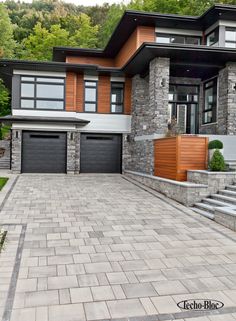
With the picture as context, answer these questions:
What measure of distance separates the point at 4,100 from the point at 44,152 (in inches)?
555

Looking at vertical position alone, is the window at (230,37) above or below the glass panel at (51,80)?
above

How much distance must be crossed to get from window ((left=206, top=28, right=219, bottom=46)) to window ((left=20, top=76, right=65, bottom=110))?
7860 mm

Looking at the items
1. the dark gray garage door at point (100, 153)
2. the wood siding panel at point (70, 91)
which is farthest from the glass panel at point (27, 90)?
the dark gray garage door at point (100, 153)

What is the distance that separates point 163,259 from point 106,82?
1351 centimetres

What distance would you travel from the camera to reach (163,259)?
16.5ft

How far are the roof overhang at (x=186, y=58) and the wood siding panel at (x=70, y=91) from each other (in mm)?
2841

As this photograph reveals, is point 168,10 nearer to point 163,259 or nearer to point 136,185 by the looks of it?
point 136,185

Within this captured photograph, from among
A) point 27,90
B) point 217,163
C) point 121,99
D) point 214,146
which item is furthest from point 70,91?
point 217,163

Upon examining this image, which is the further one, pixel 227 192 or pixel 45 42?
pixel 45 42

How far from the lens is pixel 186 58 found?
13.3 m

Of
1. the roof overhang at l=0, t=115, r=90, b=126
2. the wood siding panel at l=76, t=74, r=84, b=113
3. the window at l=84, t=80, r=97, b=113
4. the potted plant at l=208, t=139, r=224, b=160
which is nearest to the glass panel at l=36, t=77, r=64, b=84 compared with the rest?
the wood siding panel at l=76, t=74, r=84, b=113

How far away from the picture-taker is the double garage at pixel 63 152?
16.2 meters

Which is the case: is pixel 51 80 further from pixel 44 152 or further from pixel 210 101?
pixel 210 101

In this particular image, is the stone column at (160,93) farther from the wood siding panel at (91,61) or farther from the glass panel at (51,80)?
the wood siding panel at (91,61)
